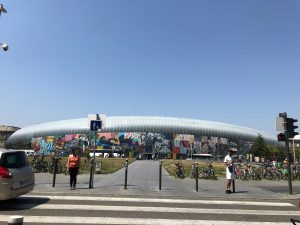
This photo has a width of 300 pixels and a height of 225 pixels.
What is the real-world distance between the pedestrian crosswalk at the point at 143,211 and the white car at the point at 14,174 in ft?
1.30

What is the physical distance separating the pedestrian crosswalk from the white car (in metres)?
0.40

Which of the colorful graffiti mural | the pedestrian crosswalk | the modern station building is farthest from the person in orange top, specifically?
the colorful graffiti mural

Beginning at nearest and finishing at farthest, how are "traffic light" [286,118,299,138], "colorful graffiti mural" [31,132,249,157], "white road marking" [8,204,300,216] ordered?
"white road marking" [8,204,300,216], "traffic light" [286,118,299,138], "colorful graffiti mural" [31,132,249,157]

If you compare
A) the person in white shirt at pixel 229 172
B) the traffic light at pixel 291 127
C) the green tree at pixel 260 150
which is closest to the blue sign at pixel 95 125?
the person in white shirt at pixel 229 172

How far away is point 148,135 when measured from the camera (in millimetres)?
136000

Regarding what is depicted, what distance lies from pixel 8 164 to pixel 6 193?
0.81 m

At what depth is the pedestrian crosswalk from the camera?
27.1 ft

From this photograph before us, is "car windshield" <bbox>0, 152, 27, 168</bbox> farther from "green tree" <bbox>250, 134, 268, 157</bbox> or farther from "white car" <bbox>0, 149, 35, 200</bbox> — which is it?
"green tree" <bbox>250, 134, 268, 157</bbox>

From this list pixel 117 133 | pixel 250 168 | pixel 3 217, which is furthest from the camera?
pixel 117 133

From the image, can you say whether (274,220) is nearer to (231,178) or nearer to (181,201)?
(181,201)

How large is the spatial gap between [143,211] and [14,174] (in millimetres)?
3541

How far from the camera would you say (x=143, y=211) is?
9375 mm

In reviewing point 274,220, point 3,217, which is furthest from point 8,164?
point 274,220

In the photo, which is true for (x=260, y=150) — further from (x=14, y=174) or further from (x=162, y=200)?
(x=14, y=174)
